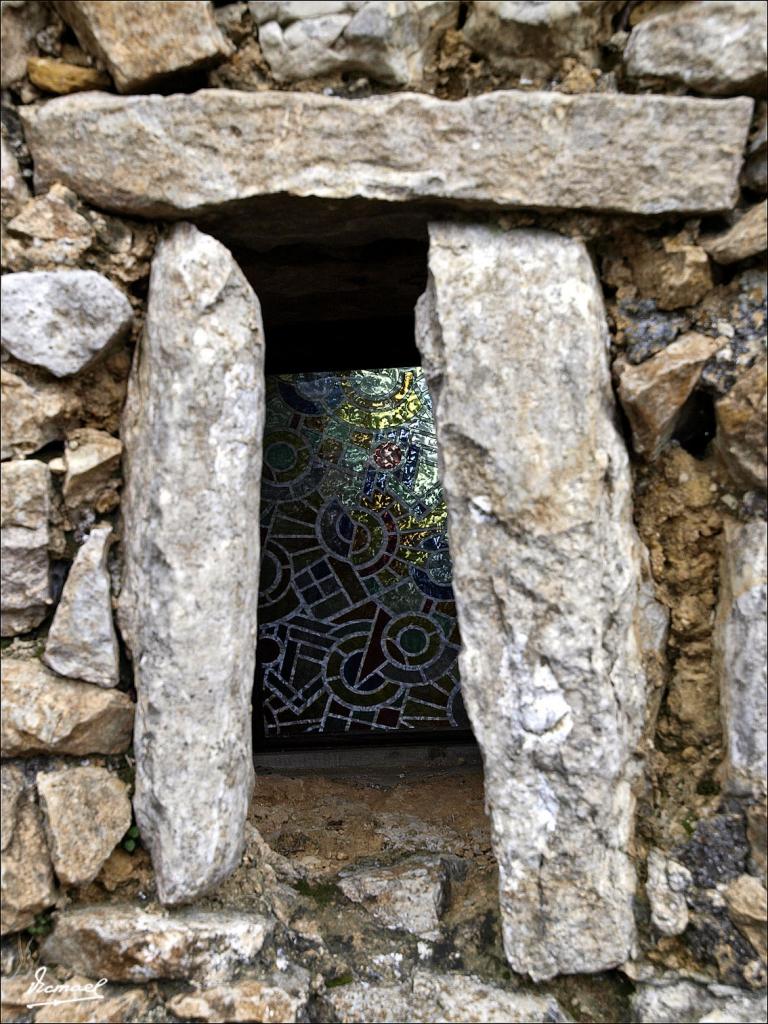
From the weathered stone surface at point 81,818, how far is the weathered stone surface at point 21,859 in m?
0.02

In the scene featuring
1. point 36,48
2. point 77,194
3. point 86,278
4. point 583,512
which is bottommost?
point 583,512

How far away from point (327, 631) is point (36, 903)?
2.00 meters

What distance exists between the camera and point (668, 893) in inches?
66.8

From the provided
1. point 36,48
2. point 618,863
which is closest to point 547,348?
point 618,863

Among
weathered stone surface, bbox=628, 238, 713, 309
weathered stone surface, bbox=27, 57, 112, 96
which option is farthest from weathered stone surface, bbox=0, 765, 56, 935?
weathered stone surface, bbox=628, 238, 713, 309

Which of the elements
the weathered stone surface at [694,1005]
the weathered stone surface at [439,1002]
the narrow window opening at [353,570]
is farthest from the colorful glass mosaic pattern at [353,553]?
the weathered stone surface at [694,1005]

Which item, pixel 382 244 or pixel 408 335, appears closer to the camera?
pixel 382 244

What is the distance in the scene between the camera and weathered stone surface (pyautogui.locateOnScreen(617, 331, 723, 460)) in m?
1.67

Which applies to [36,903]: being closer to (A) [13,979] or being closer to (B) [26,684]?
(A) [13,979]

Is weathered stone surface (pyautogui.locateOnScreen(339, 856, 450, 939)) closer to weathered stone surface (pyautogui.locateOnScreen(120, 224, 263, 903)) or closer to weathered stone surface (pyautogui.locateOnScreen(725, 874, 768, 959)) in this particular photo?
weathered stone surface (pyautogui.locateOnScreen(120, 224, 263, 903))

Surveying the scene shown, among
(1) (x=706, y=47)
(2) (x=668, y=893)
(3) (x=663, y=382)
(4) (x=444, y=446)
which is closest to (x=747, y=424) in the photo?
(3) (x=663, y=382)

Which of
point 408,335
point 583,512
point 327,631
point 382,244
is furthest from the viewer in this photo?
point 327,631

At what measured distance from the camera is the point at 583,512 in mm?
1612

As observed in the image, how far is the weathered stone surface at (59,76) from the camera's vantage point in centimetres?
165
